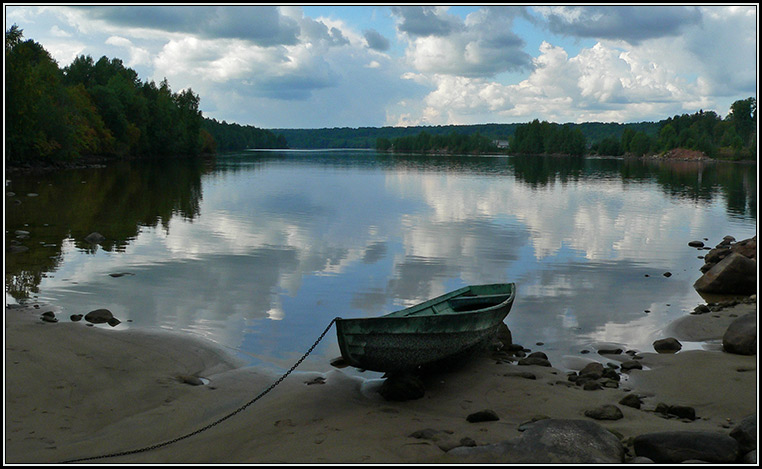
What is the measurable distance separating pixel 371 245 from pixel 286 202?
872 inches

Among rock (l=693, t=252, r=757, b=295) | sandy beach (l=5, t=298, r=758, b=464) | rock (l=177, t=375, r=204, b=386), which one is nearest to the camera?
sandy beach (l=5, t=298, r=758, b=464)

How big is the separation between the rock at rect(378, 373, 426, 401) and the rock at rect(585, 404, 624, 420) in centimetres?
310

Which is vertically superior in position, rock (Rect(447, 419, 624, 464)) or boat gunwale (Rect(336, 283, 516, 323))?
boat gunwale (Rect(336, 283, 516, 323))

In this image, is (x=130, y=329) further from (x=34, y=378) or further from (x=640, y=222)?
(x=640, y=222)

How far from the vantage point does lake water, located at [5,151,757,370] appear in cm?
1734

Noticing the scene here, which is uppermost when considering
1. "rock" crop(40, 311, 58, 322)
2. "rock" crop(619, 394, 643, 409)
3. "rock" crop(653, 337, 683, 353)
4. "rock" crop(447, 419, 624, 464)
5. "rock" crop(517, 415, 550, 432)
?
A: "rock" crop(40, 311, 58, 322)

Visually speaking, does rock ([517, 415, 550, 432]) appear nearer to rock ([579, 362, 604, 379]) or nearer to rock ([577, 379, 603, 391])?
rock ([577, 379, 603, 391])

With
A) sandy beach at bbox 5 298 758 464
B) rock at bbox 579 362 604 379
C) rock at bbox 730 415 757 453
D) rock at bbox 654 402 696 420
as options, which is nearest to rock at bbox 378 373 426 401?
sandy beach at bbox 5 298 758 464

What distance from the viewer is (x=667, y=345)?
15.3 m

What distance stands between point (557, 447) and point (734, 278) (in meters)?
15.8

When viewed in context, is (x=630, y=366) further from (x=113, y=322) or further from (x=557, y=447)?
(x=113, y=322)

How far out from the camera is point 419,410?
11188mm

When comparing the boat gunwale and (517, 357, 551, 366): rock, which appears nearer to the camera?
the boat gunwale

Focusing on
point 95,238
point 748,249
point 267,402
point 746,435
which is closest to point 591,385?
point 746,435
